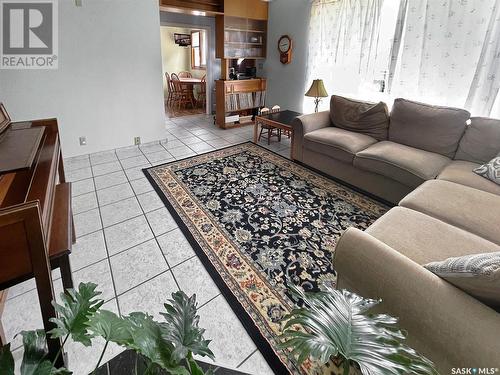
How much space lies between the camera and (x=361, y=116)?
3105mm

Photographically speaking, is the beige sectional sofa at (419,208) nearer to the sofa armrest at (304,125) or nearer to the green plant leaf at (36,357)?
the sofa armrest at (304,125)

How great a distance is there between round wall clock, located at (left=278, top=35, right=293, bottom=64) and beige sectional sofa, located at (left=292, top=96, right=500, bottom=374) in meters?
1.79

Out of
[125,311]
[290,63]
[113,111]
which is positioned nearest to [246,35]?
[290,63]

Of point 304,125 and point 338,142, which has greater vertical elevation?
point 304,125

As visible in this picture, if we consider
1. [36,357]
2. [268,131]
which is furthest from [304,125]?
[36,357]

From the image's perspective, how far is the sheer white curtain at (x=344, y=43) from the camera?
3.36 meters

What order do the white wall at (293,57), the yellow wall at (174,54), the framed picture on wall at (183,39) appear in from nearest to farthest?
1. the white wall at (293,57)
2. the framed picture on wall at (183,39)
3. the yellow wall at (174,54)

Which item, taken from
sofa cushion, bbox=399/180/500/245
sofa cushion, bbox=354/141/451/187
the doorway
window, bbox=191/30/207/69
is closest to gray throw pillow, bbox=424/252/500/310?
sofa cushion, bbox=399/180/500/245

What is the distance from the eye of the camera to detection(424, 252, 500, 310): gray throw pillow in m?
0.81

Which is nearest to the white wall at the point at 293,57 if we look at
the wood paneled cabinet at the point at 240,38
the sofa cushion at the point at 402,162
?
the wood paneled cabinet at the point at 240,38

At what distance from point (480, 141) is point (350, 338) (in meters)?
2.63

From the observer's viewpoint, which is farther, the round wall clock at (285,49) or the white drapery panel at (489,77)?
the round wall clock at (285,49)

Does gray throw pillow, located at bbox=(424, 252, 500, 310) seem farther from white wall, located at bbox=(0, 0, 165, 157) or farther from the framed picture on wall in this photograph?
the framed picture on wall

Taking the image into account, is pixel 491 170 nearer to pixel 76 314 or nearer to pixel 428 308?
pixel 428 308
